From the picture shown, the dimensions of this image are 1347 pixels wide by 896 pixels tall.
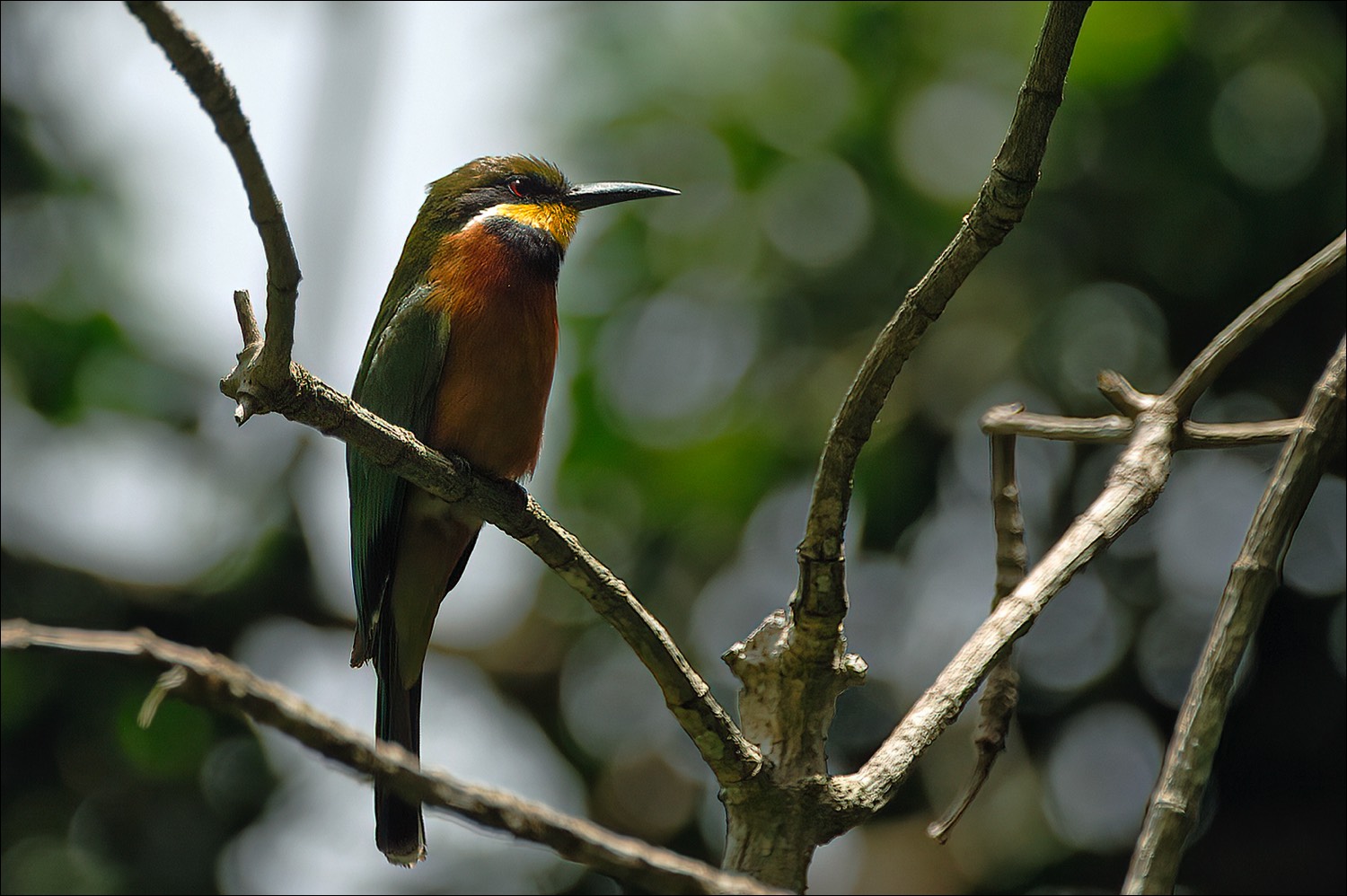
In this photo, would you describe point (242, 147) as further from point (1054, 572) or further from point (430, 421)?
point (430, 421)

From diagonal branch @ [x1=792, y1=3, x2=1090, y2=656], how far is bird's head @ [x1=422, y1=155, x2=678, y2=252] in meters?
2.32

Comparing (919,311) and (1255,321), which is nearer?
(919,311)

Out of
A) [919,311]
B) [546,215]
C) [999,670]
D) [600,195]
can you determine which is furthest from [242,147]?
[600,195]

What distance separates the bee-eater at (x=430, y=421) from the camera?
13.1 feet

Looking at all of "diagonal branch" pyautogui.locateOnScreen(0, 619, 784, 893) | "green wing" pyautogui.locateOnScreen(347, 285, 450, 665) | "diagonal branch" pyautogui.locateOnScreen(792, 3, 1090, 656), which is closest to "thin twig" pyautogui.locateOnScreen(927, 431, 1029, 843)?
"diagonal branch" pyautogui.locateOnScreen(792, 3, 1090, 656)

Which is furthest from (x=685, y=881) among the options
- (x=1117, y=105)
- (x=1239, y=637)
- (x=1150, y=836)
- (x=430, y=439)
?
(x=1117, y=105)

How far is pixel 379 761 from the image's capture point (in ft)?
4.68

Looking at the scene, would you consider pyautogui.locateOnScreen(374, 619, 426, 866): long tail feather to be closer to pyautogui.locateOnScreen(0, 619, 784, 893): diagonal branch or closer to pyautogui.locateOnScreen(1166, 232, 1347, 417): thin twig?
pyautogui.locateOnScreen(0, 619, 784, 893): diagonal branch

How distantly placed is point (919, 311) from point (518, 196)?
9.56 feet

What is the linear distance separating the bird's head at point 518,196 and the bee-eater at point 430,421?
33cm

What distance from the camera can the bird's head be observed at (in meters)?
4.67

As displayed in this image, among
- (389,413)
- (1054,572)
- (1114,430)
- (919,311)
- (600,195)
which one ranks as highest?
(600,195)

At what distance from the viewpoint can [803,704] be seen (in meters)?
2.56

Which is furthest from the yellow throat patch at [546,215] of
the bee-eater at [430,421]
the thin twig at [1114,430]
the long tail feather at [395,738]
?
the thin twig at [1114,430]
